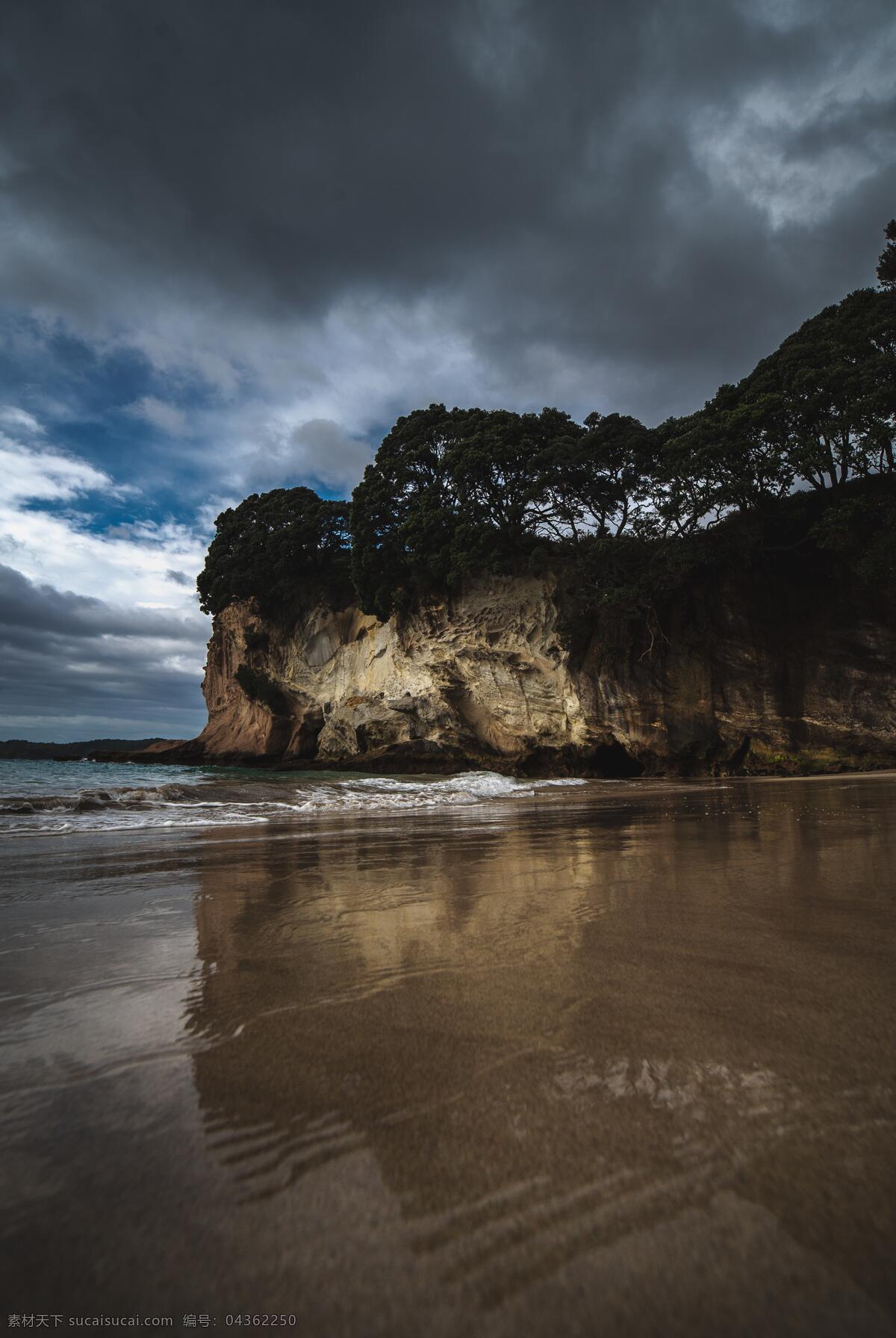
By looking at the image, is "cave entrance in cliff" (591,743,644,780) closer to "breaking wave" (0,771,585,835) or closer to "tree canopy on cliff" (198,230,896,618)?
"tree canopy on cliff" (198,230,896,618)

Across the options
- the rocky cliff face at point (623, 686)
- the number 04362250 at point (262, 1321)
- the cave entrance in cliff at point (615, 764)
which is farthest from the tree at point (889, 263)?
the number 04362250 at point (262, 1321)

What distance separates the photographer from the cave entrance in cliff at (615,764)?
20234 mm

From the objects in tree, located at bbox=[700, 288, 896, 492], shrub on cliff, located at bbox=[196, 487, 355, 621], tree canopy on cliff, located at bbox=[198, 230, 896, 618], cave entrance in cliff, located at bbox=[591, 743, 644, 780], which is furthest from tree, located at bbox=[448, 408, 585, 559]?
shrub on cliff, located at bbox=[196, 487, 355, 621]

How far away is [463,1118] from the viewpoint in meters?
0.89

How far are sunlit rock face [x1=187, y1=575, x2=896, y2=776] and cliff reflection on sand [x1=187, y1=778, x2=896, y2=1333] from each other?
16645 millimetres

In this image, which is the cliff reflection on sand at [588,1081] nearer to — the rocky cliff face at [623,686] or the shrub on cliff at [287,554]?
the rocky cliff face at [623,686]

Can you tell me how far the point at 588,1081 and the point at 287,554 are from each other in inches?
1131

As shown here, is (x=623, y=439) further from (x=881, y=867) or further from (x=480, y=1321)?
(x=480, y=1321)

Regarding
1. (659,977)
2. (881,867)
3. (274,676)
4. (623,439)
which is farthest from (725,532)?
(274,676)

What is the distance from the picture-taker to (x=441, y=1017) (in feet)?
4.17

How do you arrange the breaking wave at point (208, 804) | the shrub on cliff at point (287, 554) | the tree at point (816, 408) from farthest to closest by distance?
the shrub on cliff at point (287, 554) < the tree at point (816, 408) < the breaking wave at point (208, 804)


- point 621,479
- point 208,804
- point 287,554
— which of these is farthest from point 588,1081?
point 287,554

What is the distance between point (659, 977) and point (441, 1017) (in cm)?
57

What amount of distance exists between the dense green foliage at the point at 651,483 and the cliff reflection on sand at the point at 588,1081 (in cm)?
1529
